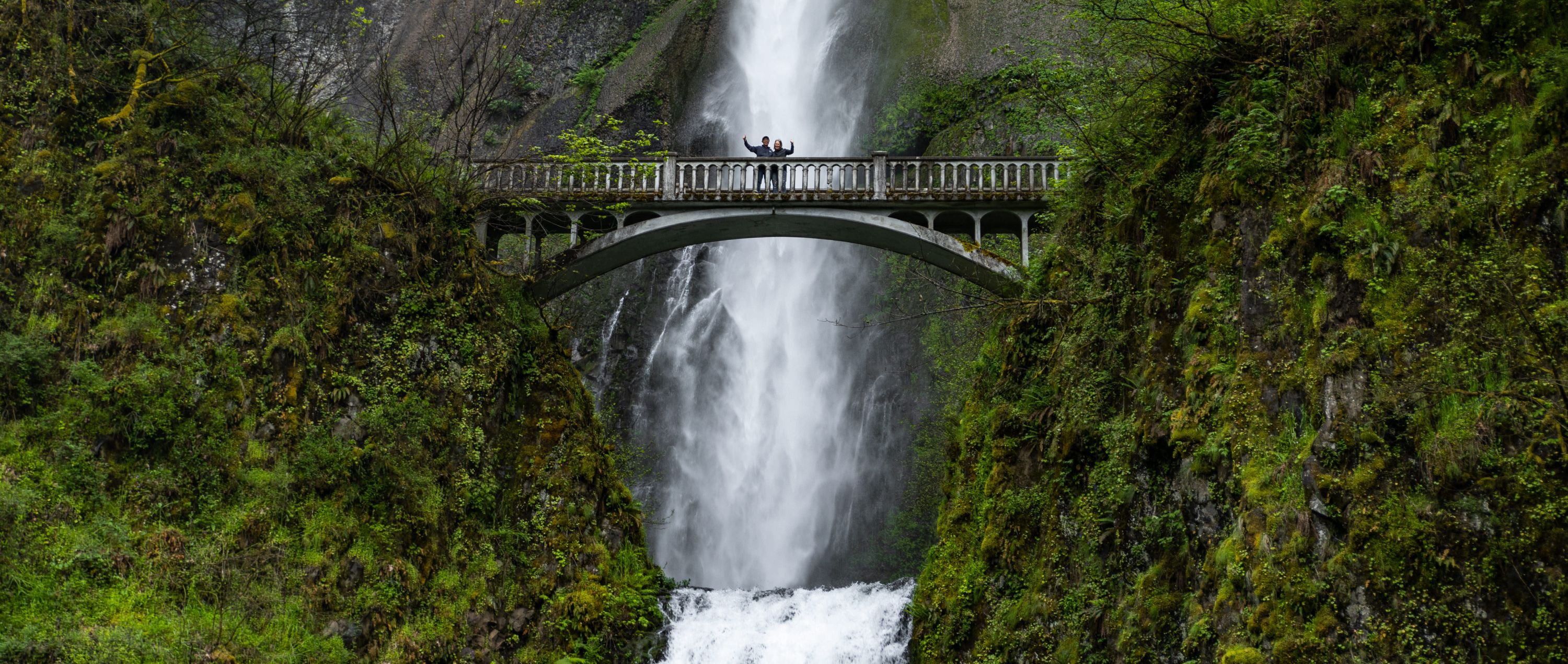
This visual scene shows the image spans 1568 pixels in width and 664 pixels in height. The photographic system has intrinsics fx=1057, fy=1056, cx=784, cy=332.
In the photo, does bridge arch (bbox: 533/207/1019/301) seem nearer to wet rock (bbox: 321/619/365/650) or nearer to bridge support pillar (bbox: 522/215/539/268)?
bridge support pillar (bbox: 522/215/539/268)

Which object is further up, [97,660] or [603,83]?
[603,83]

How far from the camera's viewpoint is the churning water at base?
14.4 m

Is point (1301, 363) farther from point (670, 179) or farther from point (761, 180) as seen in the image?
point (670, 179)

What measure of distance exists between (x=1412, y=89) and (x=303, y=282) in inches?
492

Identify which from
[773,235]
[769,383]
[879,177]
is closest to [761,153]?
[773,235]

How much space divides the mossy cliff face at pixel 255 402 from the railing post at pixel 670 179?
2989 mm

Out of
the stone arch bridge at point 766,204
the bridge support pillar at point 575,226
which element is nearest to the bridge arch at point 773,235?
the stone arch bridge at point 766,204

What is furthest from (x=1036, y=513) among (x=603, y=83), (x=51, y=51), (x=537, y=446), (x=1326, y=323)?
(x=603, y=83)

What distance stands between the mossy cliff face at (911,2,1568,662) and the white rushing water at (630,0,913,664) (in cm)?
1065

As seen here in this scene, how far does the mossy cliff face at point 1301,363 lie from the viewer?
19.8ft

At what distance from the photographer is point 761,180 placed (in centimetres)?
1764

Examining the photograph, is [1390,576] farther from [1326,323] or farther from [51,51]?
[51,51]

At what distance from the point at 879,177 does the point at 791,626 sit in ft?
23.7

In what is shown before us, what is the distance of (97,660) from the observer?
9.54 metres
